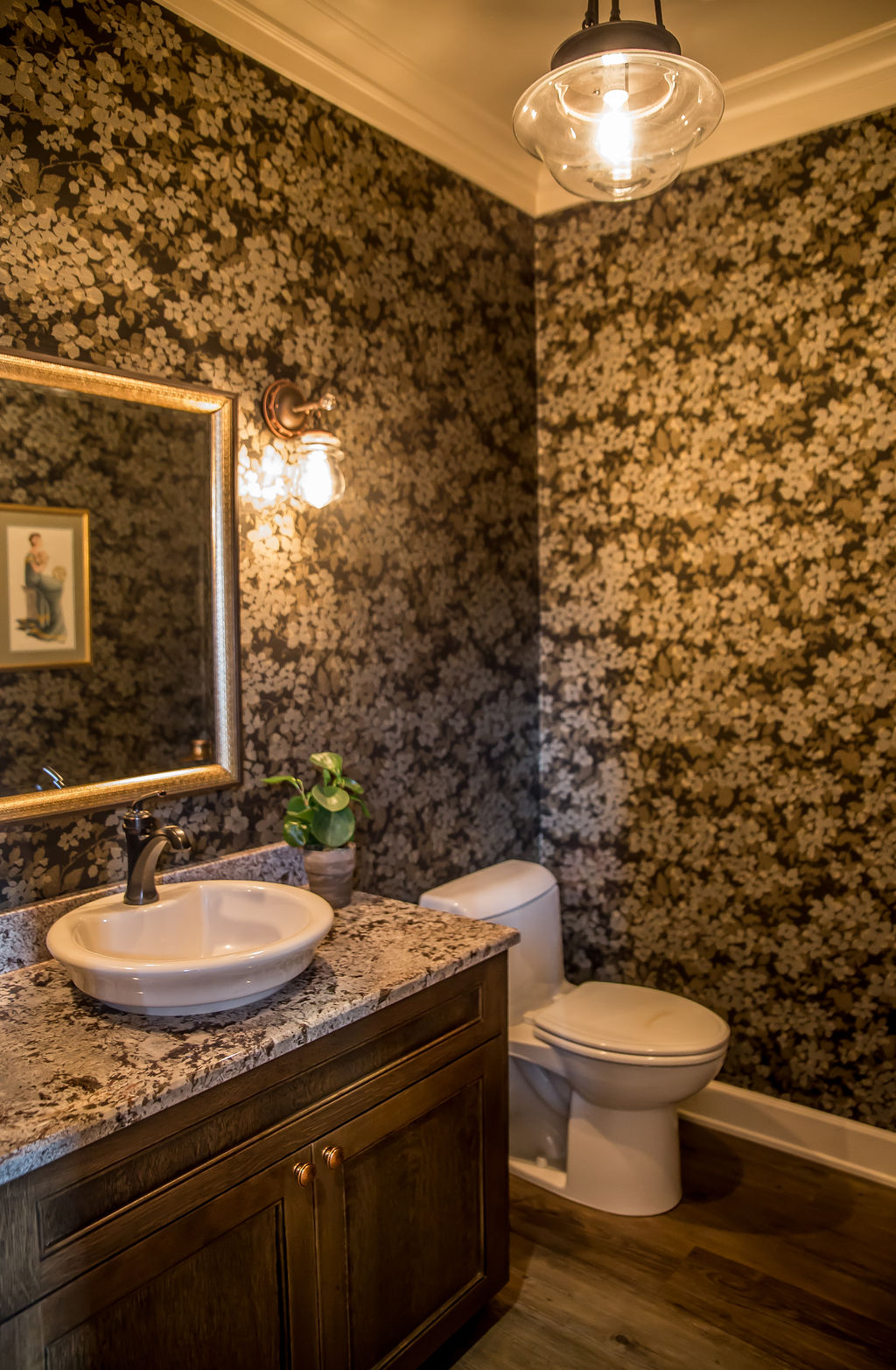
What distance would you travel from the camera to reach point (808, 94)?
7.39 ft

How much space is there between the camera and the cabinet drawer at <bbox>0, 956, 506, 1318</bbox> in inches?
41.3

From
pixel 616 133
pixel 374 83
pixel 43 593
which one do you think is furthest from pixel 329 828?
pixel 374 83

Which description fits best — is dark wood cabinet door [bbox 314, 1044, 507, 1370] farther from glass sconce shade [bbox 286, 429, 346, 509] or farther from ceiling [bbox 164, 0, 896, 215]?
ceiling [bbox 164, 0, 896, 215]

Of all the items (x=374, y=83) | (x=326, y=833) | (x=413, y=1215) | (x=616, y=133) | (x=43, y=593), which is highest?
(x=374, y=83)

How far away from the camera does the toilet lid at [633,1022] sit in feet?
6.73

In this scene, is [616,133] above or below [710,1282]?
above

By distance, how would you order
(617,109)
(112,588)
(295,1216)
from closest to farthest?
1. (295,1216)
2. (617,109)
3. (112,588)

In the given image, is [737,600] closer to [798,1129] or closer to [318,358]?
[318,358]

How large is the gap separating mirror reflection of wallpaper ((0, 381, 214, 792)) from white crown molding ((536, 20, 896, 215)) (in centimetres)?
163

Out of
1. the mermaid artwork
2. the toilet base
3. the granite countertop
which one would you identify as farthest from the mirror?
the toilet base

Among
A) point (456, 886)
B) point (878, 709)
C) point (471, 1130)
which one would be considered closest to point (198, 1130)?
point (471, 1130)

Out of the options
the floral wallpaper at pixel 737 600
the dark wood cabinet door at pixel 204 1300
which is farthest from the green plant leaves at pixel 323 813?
the floral wallpaper at pixel 737 600

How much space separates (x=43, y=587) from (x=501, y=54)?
1.65 m

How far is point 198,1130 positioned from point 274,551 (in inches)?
46.8
